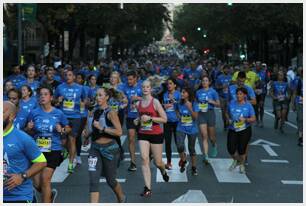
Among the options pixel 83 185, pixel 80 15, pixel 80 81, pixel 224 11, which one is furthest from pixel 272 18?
pixel 83 185

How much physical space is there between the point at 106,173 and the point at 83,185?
2074mm

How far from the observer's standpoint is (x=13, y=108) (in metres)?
5.30

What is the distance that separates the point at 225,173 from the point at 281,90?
20.8ft

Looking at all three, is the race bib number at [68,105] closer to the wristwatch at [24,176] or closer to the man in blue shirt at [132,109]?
the man in blue shirt at [132,109]

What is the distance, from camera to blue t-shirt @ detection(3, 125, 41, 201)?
5457 millimetres

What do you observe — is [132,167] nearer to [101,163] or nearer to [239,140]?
[239,140]

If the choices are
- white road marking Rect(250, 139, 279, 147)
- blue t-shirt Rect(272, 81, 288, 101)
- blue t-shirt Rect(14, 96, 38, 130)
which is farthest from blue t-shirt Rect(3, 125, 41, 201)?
blue t-shirt Rect(272, 81, 288, 101)

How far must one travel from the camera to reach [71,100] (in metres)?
11.4

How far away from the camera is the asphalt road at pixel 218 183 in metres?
8.94

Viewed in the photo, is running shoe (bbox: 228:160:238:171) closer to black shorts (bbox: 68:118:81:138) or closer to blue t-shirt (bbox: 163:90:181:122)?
blue t-shirt (bbox: 163:90:181:122)

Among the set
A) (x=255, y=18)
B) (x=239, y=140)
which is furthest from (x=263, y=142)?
(x=255, y=18)

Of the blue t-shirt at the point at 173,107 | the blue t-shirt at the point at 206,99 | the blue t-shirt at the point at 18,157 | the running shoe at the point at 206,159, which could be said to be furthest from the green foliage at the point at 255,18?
the blue t-shirt at the point at 18,157

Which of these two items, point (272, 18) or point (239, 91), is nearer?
point (239, 91)

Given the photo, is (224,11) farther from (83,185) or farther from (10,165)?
(10,165)
